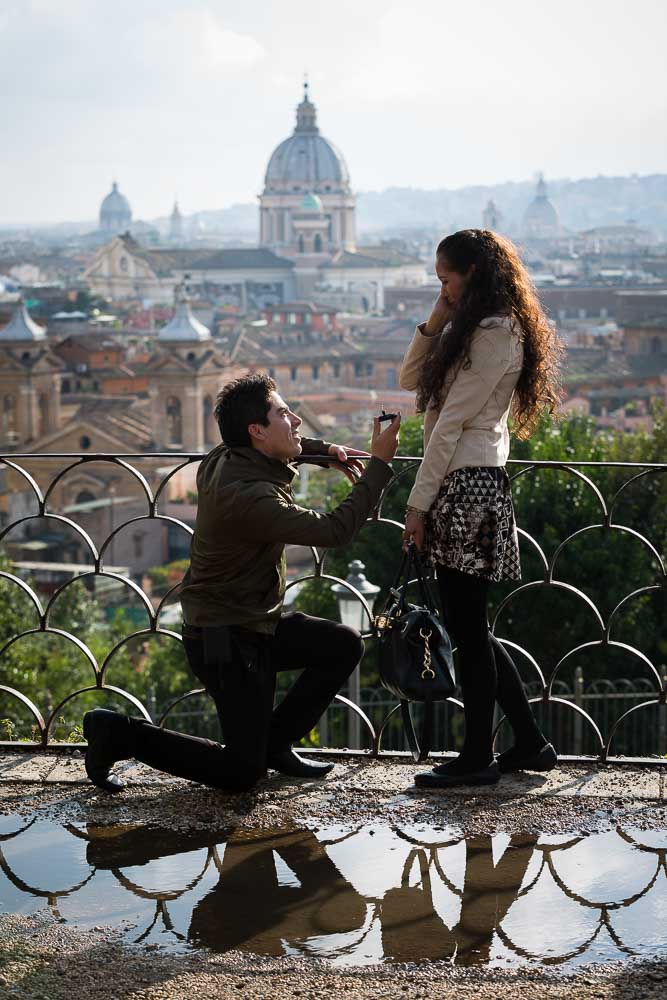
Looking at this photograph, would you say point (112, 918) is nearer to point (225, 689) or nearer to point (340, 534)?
point (225, 689)

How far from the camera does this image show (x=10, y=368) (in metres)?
41.0

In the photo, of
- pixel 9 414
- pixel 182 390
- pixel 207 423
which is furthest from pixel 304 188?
pixel 9 414

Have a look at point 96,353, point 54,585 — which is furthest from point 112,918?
point 96,353

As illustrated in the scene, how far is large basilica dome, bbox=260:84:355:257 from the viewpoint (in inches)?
3821

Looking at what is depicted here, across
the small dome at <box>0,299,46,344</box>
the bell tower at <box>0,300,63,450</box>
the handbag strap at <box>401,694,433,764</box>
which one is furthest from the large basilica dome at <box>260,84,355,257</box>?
the handbag strap at <box>401,694,433,764</box>

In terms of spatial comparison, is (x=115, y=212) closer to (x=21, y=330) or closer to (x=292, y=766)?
(x=21, y=330)

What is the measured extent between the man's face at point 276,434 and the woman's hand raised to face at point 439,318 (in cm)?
25

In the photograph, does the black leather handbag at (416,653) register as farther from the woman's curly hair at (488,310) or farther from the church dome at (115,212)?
the church dome at (115,212)

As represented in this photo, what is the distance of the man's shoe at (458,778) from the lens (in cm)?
239

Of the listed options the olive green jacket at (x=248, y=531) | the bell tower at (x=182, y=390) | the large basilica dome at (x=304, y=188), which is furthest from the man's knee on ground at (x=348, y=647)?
the large basilica dome at (x=304, y=188)

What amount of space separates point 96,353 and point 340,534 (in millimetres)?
47828

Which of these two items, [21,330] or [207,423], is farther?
[21,330]

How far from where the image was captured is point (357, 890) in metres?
2.03

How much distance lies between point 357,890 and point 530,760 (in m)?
0.51
